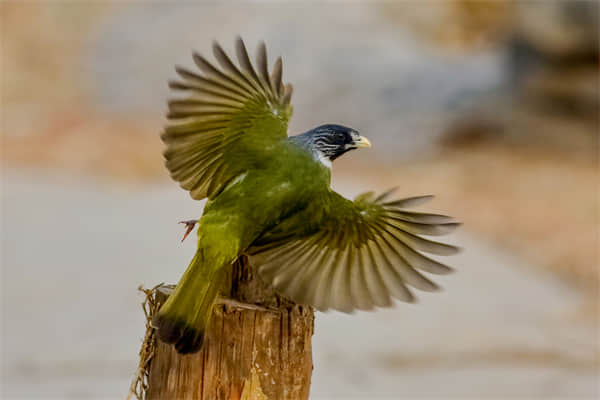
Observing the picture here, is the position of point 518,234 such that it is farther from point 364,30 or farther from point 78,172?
point 364,30

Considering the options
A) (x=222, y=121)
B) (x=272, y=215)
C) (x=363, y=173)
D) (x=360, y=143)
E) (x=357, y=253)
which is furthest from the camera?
(x=363, y=173)

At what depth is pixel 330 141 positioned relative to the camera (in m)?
3.00

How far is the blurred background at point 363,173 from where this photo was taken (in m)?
6.32

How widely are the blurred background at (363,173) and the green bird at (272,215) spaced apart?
10.6 feet

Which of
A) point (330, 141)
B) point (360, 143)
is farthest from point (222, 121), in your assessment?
point (360, 143)

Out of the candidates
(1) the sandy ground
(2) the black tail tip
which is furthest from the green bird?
(1) the sandy ground

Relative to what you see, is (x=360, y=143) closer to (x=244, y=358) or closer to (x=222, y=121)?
(x=222, y=121)

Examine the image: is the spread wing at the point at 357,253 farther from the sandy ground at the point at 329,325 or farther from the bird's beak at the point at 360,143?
the sandy ground at the point at 329,325

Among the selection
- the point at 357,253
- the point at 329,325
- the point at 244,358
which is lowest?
the point at 244,358

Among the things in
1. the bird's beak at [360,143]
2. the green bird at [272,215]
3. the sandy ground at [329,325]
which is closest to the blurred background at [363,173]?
the sandy ground at [329,325]

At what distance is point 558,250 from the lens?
27.9 ft

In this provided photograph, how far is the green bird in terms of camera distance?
2.57m

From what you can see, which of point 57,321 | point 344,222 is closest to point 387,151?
point 57,321

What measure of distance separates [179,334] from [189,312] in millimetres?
64
